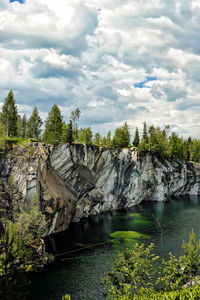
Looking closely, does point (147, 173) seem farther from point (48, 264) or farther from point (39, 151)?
point (48, 264)

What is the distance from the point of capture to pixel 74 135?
96.7 metres

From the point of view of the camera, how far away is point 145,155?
116m

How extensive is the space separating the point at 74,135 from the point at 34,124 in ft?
56.3

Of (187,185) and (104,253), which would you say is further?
(187,185)

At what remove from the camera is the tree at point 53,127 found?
249 ft

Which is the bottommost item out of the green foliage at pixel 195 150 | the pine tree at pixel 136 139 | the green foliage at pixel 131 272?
the green foliage at pixel 131 272

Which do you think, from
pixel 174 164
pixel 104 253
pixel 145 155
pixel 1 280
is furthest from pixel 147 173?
pixel 1 280

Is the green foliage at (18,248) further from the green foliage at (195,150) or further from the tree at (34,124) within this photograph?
the green foliage at (195,150)

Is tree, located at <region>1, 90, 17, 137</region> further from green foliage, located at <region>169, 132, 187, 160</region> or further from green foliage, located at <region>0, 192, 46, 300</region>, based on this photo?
green foliage, located at <region>169, 132, 187, 160</region>

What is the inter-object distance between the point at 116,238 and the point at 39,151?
99.4 ft

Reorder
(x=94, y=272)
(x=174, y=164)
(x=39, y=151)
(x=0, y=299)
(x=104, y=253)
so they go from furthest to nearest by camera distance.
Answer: (x=174, y=164), (x=39, y=151), (x=104, y=253), (x=94, y=272), (x=0, y=299)

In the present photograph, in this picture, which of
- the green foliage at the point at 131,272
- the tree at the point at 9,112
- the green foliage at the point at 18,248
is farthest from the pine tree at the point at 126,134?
the green foliage at the point at 131,272

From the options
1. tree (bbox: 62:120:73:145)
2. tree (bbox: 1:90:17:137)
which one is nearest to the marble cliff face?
tree (bbox: 62:120:73:145)

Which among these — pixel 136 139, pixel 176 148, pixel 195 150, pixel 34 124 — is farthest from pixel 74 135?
pixel 195 150
